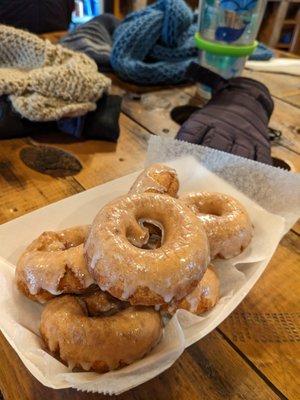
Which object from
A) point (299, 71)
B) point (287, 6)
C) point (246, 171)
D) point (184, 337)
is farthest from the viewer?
point (287, 6)

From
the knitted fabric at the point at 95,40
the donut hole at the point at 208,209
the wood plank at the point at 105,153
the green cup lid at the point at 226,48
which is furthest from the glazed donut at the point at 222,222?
the knitted fabric at the point at 95,40

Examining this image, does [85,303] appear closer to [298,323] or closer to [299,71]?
[298,323]

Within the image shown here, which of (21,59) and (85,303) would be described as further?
(21,59)

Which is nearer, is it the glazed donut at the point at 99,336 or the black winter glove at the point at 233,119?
the glazed donut at the point at 99,336

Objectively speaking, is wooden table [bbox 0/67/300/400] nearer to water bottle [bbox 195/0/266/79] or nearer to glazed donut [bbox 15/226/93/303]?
glazed donut [bbox 15/226/93/303]

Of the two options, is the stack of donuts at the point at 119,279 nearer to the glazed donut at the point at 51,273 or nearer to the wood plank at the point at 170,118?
the glazed donut at the point at 51,273

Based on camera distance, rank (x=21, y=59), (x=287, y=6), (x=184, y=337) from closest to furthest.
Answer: (x=184, y=337) < (x=21, y=59) < (x=287, y=6)

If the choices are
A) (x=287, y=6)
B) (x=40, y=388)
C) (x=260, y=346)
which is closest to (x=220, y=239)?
(x=260, y=346)
